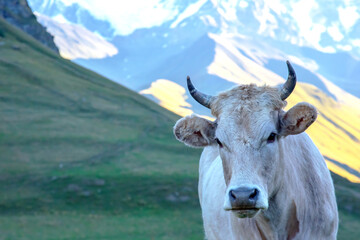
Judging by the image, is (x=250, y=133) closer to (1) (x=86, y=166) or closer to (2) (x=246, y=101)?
(2) (x=246, y=101)

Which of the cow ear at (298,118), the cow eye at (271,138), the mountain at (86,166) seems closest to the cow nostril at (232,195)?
the cow eye at (271,138)

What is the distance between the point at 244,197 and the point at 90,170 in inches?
2421

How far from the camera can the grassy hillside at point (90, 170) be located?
2092 inches

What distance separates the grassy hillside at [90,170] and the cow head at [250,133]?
39052 mm

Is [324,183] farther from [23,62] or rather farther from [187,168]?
[23,62]

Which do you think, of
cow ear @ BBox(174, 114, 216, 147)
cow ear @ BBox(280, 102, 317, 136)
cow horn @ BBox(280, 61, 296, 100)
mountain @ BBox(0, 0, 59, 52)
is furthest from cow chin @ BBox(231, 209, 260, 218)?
mountain @ BBox(0, 0, 59, 52)

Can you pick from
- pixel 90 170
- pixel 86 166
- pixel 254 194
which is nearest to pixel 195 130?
pixel 254 194

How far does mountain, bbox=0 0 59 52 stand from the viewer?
176 m

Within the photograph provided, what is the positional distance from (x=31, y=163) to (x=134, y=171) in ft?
46.2

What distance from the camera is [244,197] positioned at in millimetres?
8758

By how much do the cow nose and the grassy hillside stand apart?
40.2 m

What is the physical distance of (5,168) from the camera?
65.9 meters

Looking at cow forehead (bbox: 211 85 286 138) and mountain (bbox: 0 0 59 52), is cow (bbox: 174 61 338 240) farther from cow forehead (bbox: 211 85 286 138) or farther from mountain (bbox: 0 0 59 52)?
mountain (bbox: 0 0 59 52)

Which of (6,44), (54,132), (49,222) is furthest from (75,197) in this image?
(6,44)
